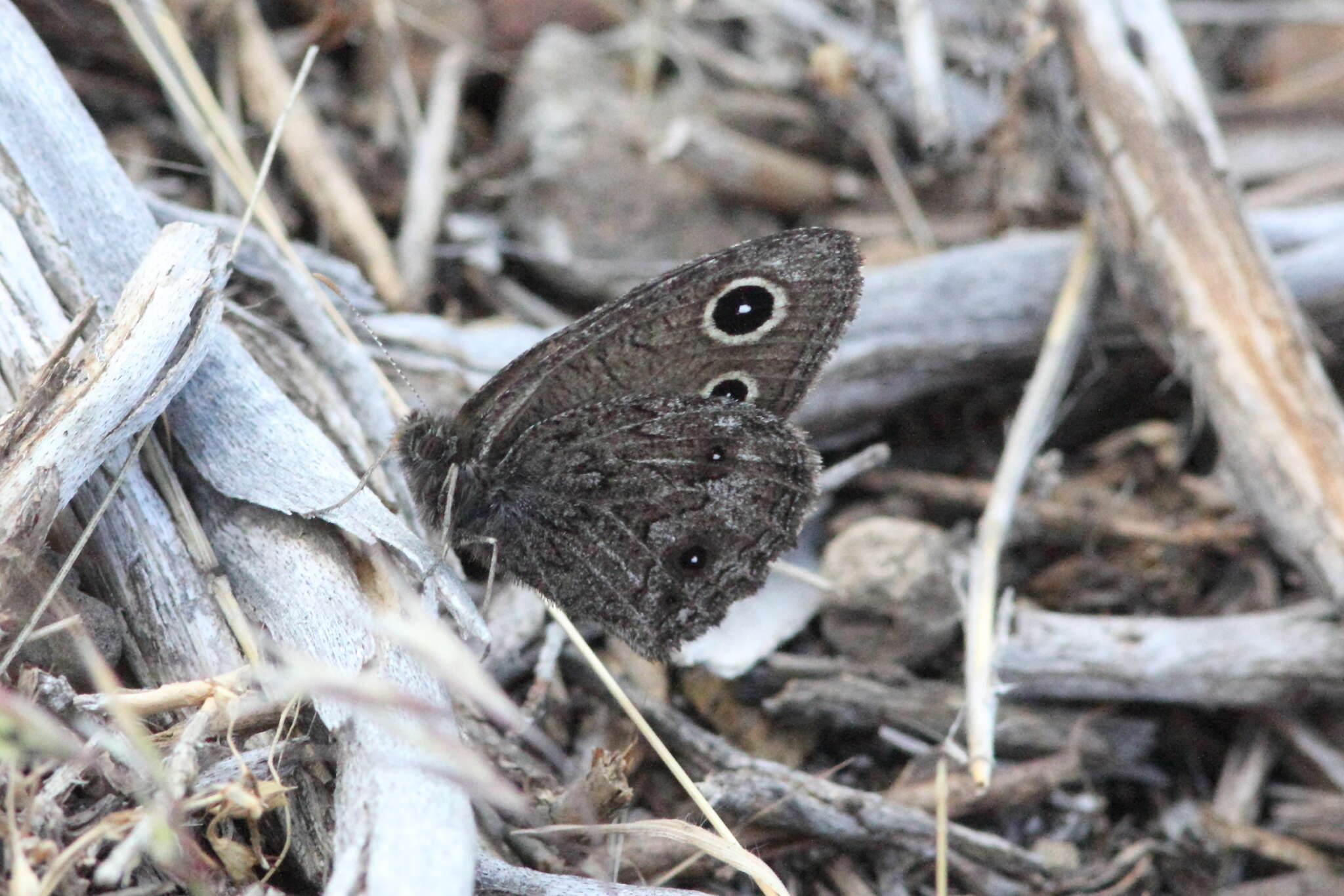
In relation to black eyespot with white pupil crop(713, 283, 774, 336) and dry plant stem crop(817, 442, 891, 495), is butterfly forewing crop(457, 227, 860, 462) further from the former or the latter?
dry plant stem crop(817, 442, 891, 495)

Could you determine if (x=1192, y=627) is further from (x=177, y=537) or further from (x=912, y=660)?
(x=177, y=537)

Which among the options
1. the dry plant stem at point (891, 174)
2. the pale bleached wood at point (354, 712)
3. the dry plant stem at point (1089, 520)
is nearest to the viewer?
the pale bleached wood at point (354, 712)

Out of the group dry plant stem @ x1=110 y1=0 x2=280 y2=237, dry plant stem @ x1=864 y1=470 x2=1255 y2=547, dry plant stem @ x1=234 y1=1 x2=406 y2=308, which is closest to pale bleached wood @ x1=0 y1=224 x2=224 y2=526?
dry plant stem @ x1=110 y1=0 x2=280 y2=237

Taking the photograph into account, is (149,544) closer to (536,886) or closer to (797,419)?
(536,886)

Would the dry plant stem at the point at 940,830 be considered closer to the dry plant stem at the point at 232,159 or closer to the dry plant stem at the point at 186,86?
the dry plant stem at the point at 232,159

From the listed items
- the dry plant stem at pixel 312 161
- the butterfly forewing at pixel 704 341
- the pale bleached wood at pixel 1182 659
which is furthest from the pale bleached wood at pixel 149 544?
the pale bleached wood at pixel 1182 659

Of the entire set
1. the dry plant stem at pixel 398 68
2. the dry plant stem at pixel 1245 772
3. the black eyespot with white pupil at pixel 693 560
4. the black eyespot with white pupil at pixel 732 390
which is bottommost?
the dry plant stem at pixel 1245 772
